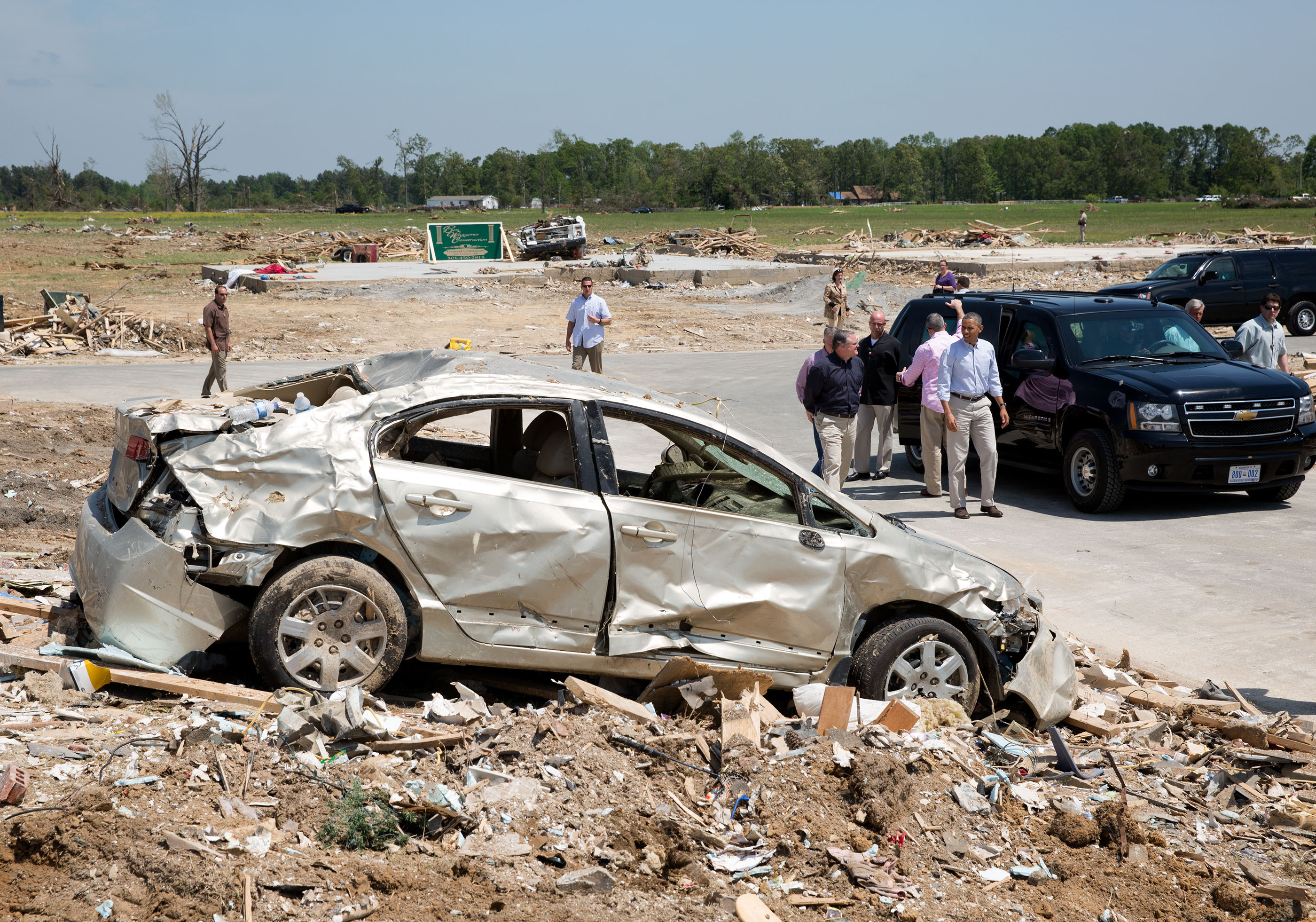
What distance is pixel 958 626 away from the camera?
232 inches

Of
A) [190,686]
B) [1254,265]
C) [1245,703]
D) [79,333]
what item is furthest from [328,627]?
[1254,265]

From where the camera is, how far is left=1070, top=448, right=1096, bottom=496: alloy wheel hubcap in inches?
434

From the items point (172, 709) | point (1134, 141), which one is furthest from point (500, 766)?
point (1134, 141)

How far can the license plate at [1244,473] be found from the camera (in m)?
10.5

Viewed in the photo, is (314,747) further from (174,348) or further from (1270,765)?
(174,348)

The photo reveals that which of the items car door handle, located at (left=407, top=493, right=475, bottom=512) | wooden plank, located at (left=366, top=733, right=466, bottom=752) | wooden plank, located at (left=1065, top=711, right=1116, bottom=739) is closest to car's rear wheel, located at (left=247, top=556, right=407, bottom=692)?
car door handle, located at (left=407, top=493, right=475, bottom=512)

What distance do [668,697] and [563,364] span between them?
16739mm

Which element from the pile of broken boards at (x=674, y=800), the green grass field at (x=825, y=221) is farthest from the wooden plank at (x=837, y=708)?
the green grass field at (x=825, y=221)

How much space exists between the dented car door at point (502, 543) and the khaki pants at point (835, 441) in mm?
5487

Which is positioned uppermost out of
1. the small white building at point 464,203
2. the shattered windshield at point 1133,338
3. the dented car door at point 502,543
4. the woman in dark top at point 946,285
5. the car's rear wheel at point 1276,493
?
the small white building at point 464,203

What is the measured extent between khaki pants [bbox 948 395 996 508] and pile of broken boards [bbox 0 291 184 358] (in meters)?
18.0

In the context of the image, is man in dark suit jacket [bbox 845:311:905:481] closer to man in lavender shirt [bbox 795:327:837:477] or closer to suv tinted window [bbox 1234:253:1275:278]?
man in lavender shirt [bbox 795:327:837:477]

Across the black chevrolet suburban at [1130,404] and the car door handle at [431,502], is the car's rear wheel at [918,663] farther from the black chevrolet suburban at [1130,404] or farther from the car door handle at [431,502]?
the black chevrolet suburban at [1130,404]

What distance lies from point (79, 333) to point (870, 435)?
18.0m
